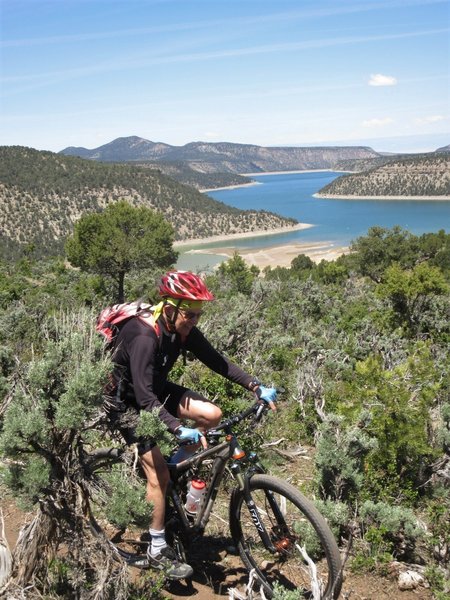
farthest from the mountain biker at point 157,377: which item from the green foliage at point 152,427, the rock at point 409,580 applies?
the rock at point 409,580

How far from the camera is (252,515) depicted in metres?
3.58

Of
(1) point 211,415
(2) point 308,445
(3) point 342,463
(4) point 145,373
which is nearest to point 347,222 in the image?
(2) point 308,445

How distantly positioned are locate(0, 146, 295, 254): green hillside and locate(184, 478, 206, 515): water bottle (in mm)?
99435

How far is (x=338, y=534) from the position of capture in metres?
4.15

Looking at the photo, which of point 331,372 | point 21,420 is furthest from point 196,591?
point 331,372

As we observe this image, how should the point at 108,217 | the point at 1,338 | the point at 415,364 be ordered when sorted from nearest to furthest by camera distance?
1. the point at 415,364
2. the point at 1,338
3. the point at 108,217

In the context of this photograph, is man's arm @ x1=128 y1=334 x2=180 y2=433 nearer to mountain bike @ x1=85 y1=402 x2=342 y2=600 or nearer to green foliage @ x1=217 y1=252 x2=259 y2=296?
mountain bike @ x1=85 y1=402 x2=342 y2=600

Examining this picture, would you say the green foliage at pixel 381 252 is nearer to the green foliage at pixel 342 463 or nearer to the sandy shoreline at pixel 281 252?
the sandy shoreline at pixel 281 252

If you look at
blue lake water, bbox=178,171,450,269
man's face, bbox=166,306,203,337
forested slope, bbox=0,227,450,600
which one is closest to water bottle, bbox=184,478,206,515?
forested slope, bbox=0,227,450,600

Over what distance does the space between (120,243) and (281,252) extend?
69500mm

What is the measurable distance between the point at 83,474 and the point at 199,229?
139 meters

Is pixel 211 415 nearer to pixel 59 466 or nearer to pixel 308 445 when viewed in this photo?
pixel 59 466

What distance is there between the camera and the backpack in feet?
11.5

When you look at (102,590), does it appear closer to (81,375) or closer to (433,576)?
(81,375)
